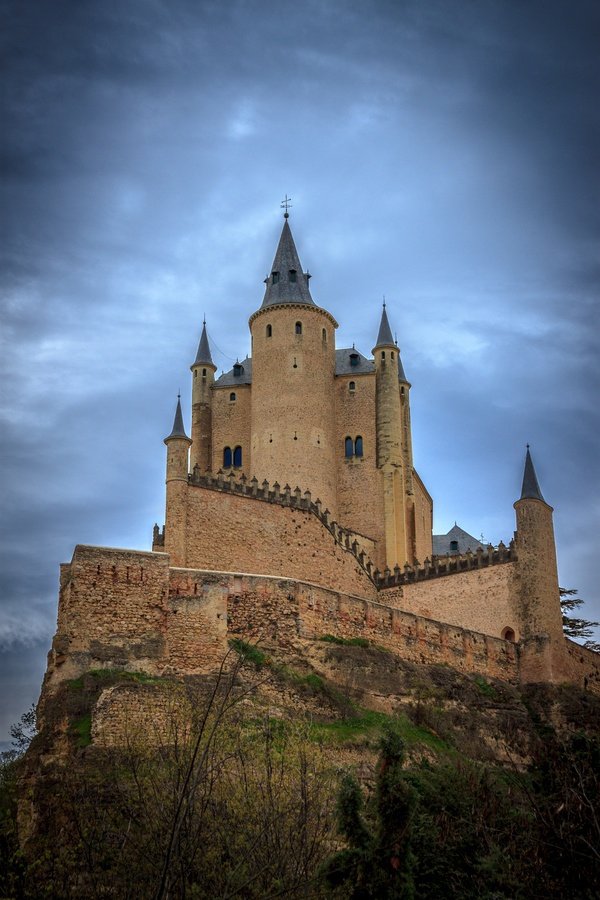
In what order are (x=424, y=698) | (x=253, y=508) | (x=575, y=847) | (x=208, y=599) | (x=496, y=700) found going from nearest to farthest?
(x=575, y=847) → (x=208, y=599) → (x=424, y=698) → (x=496, y=700) → (x=253, y=508)

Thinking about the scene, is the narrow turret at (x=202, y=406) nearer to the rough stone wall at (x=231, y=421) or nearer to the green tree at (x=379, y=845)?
the rough stone wall at (x=231, y=421)

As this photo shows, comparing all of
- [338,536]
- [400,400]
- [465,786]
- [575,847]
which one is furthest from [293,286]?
[575,847]

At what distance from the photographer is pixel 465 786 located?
32.2 meters

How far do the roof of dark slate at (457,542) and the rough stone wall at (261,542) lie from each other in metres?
14.4

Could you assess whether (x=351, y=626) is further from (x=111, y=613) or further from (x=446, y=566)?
(x=446, y=566)

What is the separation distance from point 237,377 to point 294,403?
5203mm

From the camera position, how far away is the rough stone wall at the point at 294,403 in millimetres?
66500

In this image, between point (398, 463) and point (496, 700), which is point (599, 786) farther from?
point (398, 463)

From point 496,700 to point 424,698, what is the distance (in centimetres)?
545

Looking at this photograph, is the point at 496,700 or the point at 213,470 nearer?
the point at 496,700

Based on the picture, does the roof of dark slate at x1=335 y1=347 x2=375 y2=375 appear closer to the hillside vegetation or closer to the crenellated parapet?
the crenellated parapet

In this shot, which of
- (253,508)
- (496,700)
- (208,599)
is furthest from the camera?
(253,508)

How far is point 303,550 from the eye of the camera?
57.9 meters

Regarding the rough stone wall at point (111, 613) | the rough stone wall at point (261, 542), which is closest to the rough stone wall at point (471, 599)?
the rough stone wall at point (261, 542)
